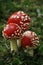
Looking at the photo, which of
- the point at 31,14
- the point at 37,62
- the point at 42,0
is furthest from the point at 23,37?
the point at 42,0

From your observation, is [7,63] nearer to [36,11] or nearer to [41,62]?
[41,62]

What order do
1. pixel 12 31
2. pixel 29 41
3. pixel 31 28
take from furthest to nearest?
pixel 31 28 < pixel 29 41 < pixel 12 31

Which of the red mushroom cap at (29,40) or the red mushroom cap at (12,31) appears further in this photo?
the red mushroom cap at (29,40)

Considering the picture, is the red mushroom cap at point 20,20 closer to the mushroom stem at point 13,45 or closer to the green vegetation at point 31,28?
the mushroom stem at point 13,45

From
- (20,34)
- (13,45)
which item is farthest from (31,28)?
(20,34)

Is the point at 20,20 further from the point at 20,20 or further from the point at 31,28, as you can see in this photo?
the point at 31,28

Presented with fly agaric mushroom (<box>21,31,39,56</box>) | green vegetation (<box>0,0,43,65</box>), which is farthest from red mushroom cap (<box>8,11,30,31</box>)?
green vegetation (<box>0,0,43,65</box>)

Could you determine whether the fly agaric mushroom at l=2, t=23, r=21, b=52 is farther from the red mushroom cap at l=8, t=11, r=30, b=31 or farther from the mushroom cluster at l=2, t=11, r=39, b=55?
the red mushroom cap at l=8, t=11, r=30, b=31

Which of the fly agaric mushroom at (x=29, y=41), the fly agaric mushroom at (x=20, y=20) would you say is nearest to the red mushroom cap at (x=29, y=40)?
the fly agaric mushroom at (x=29, y=41)
